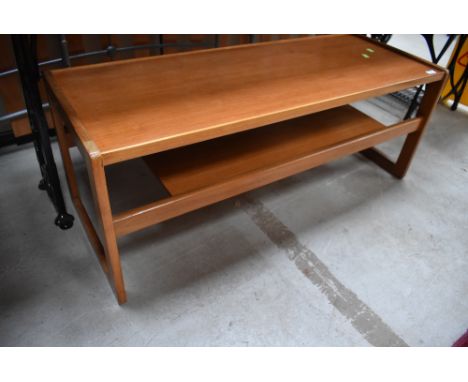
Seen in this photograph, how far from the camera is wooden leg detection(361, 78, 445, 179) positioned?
1749 mm

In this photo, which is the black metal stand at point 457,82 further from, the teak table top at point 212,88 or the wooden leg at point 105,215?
the wooden leg at point 105,215

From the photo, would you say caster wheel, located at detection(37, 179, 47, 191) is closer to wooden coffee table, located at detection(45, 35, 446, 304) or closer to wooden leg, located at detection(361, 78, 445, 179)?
wooden coffee table, located at detection(45, 35, 446, 304)

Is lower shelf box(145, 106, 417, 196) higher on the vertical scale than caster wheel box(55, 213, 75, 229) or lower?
higher

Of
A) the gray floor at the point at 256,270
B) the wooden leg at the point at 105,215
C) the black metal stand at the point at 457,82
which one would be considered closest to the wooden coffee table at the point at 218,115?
the wooden leg at the point at 105,215

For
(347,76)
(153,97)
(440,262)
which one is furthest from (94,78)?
(440,262)

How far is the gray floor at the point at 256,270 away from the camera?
1.29 m

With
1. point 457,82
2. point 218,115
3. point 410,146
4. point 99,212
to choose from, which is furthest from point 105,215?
point 457,82

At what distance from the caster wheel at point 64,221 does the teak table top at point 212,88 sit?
0.60 m

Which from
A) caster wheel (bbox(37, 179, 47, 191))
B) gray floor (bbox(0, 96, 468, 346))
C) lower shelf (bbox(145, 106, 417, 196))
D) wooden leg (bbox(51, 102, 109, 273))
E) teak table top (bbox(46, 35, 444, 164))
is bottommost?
gray floor (bbox(0, 96, 468, 346))

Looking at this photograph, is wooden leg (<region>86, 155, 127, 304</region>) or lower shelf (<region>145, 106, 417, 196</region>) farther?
lower shelf (<region>145, 106, 417, 196</region>)

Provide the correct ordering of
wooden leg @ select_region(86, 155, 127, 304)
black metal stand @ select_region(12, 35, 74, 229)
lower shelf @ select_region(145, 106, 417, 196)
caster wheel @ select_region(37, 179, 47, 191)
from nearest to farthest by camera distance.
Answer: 1. wooden leg @ select_region(86, 155, 127, 304)
2. black metal stand @ select_region(12, 35, 74, 229)
3. lower shelf @ select_region(145, 106, 417, 196)
4. caster wheel @ select_region(37, 179, 47, 191)

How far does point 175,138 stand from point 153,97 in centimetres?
25

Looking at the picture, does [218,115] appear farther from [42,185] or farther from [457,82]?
[457,82]

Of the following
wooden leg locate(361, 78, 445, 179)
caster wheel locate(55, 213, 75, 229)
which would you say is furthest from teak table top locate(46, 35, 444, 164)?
caster wheel locate(55, 213, 75, 229)
